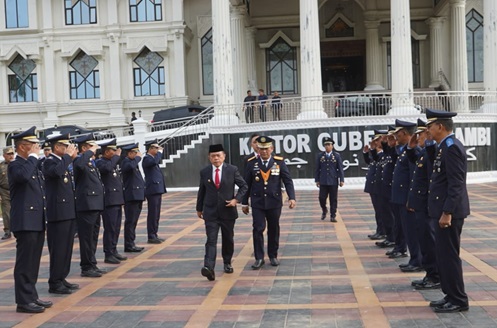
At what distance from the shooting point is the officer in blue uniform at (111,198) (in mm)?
10078

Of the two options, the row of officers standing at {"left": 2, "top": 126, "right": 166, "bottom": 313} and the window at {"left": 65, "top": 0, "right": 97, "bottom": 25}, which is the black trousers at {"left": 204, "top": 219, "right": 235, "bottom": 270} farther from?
the window at {"left": 65, "top": 0, "right": 97, "bottom": 25}

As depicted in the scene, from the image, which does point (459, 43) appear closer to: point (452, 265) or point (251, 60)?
point (251, 60)

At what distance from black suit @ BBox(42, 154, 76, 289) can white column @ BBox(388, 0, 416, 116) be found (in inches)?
675

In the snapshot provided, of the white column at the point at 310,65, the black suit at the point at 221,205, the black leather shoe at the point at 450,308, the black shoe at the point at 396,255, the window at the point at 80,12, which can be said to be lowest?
the black shoe at the point at 396,255

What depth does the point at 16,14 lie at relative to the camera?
35875 millimetres

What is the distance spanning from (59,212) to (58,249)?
1.57 feet

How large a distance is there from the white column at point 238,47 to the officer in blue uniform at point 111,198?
2035 centimetres

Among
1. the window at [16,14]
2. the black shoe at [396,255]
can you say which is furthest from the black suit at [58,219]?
the window at [16,14]

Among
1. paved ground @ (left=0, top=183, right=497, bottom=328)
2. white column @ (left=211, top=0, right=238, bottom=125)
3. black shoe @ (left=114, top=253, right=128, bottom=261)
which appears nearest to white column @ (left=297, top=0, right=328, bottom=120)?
white column @ (left=211, top=0, right=238, bottom=125)

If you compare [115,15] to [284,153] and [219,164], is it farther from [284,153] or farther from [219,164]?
[219,164]

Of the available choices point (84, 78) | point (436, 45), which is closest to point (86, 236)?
point (436, 45)

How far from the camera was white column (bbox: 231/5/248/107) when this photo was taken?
100 ft

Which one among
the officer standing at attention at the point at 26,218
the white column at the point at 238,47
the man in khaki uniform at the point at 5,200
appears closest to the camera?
the officer standing at attention at the point at 26,218

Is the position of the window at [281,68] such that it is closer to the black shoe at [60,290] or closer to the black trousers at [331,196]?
the black trousers at [331,196]
